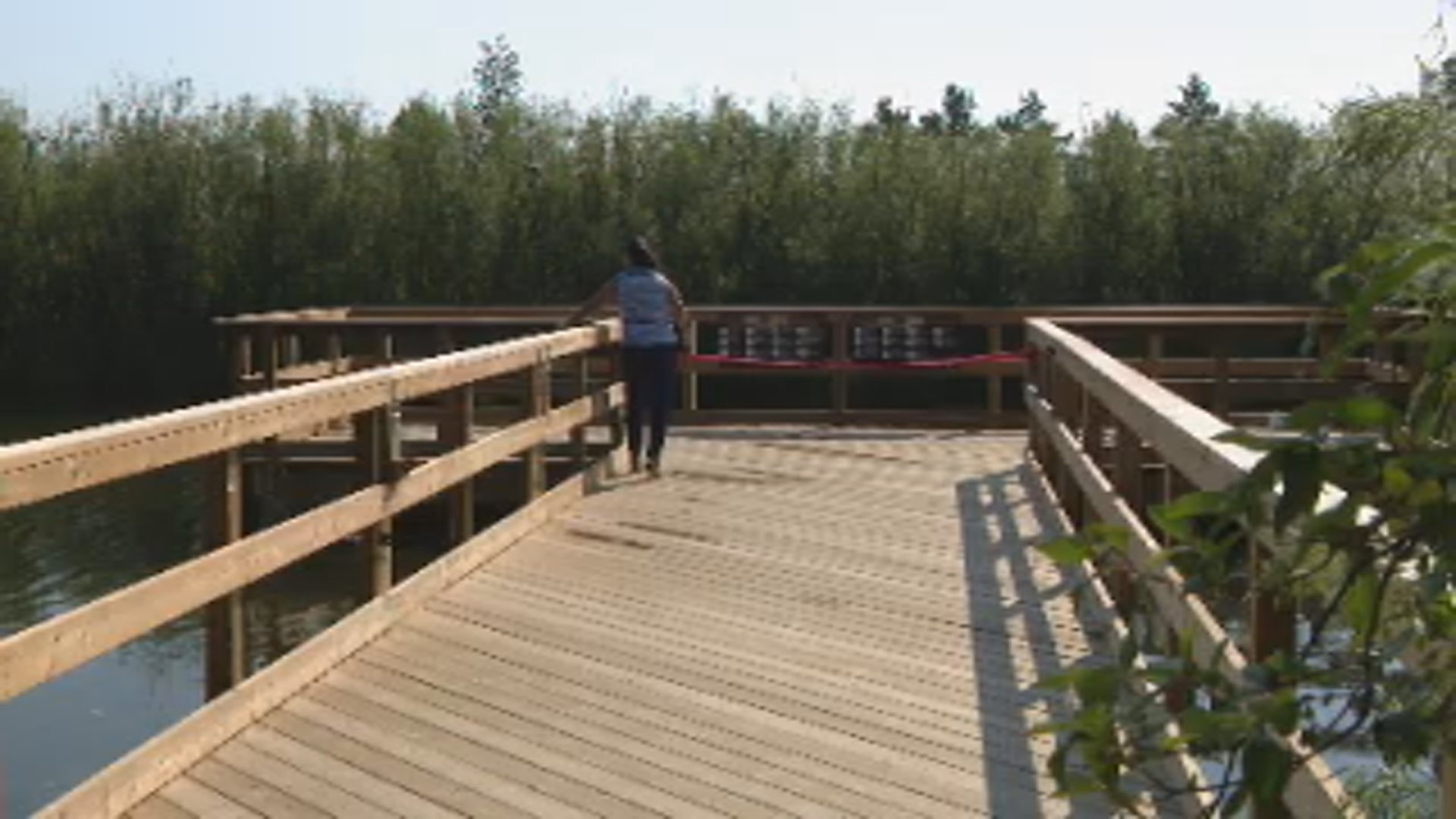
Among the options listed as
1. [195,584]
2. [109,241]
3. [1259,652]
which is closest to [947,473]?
[195,584]

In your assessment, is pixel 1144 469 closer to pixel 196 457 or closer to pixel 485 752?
pixel 485 752

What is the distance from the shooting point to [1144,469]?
20.4 ft

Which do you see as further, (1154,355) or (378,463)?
(1154,355)

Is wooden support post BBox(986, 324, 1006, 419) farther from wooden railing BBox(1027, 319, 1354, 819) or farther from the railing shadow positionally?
the railing shadow

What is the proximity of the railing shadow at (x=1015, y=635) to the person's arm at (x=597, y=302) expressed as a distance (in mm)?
1995

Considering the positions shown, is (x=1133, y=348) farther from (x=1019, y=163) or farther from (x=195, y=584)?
(x=195, y=584)

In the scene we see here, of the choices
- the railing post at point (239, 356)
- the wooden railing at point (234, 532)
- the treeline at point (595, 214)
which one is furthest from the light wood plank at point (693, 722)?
the treeline at point (595, 214)

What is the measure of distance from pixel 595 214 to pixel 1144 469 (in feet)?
44.9

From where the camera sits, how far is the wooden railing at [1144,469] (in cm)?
241

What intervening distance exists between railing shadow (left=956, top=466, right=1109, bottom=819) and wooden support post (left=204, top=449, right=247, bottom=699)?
71.4 inches

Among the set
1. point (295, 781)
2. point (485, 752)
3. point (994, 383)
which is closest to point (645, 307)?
point (994, 383)

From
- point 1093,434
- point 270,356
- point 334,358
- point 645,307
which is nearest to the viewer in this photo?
point 1093,434

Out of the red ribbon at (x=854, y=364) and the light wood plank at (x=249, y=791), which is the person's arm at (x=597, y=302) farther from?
the light wood plank at (x=249, y=791)

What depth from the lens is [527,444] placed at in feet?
23.7
